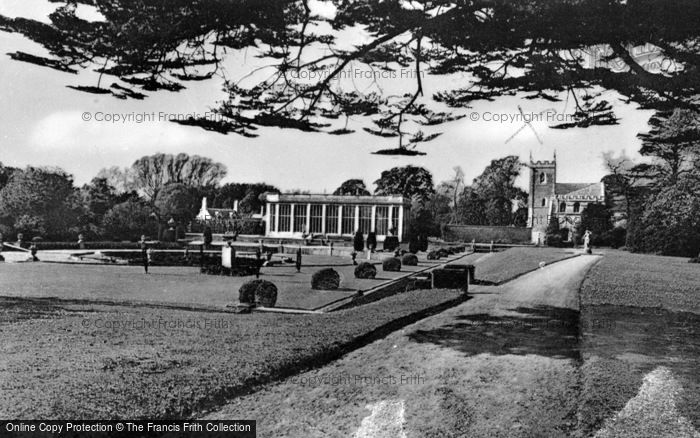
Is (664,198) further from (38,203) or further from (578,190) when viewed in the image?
(578,190)

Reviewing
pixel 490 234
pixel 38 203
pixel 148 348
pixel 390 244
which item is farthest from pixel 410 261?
pixel 490 234

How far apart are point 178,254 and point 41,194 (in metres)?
11.2

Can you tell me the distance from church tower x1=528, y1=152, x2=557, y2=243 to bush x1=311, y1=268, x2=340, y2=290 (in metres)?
49.8

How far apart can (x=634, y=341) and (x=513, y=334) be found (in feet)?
7.06

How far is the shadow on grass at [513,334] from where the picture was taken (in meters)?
9.65

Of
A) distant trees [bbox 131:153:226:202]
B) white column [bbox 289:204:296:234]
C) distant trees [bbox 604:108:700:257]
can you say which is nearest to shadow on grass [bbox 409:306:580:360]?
distant trees [bbox 604:108:700:257]

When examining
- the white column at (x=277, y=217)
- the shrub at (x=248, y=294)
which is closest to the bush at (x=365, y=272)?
the shrub at (x=248, y=294)

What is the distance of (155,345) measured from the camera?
930cm

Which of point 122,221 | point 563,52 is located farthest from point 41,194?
point 563,52

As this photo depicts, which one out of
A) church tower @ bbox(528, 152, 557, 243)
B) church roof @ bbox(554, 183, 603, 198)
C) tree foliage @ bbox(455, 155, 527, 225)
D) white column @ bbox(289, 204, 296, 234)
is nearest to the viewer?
church roof @ bbox(554, 183, 603, 198)

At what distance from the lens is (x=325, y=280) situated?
20.4 meters

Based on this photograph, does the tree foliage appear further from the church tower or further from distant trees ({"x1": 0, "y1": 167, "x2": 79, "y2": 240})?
distant trees ({"x1": 0, "y1": 167, "x2": 79, "y2": 240})

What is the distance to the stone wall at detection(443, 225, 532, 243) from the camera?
61.4 m

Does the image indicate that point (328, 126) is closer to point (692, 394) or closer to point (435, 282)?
point (692, 394)
